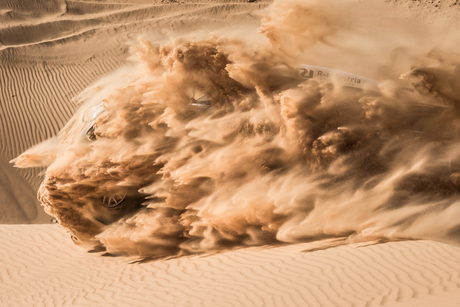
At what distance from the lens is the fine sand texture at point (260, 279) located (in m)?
3.60

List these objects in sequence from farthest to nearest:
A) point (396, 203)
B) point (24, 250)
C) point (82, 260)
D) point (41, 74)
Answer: point (41, 74) → point (24, 250) → point (82, 260) → point (396, 203)

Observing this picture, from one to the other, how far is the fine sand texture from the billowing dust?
0.45m

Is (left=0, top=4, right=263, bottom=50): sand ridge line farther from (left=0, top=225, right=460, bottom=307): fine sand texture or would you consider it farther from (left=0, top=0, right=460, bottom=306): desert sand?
(left=0, top=225, right=460, bottom=307): fine sand texture

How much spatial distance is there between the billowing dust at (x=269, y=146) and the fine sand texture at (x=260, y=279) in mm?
455

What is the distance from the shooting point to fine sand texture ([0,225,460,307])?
142 inches

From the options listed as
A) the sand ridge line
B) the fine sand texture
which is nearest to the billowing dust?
the fine sand texture

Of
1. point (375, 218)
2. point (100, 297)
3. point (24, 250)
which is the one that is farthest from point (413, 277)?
point (24, 250)

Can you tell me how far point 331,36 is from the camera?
6391mm

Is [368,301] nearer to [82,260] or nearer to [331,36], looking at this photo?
[331,36]

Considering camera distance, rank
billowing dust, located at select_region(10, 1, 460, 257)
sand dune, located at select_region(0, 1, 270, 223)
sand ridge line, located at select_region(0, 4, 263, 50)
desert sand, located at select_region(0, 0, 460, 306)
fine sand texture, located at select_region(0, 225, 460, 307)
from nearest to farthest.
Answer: fine sand texture, located at select_region(0, 225, 460, 307), desert sand, located at select_region(0, 0, 460, 306), billowing dust, located at select_region(10, 1, 460, 257), sand dune, located at select_region(0, 1, 270, 223), sand ridge line, located at select_region(0, 4, 263, 50)

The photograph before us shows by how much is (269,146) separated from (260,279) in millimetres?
2135

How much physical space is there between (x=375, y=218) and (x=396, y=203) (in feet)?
1.22

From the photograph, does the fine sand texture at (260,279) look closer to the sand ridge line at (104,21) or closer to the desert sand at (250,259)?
the desert sand at (250,259)

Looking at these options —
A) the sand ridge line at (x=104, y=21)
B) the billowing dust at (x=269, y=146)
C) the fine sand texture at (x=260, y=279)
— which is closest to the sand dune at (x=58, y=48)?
the sand ridge line at (x=104, y=21)
